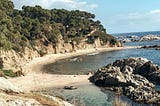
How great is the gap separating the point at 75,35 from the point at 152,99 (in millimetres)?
98343

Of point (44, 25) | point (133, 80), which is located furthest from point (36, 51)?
point (133, 80)

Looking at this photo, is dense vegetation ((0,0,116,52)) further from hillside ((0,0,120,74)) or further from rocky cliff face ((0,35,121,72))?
rocky cliff face ((0,35,121,72))

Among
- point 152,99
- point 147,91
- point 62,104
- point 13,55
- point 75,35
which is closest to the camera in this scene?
point 62,104

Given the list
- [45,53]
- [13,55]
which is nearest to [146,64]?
[13,55]

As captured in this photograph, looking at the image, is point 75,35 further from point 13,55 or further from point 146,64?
point 146,64

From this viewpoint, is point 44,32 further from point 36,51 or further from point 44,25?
point 36,51

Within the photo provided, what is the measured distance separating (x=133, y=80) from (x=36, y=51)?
186 ft

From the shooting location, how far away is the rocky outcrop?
37.2m

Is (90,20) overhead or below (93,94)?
overhead

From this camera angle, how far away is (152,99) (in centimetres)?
3522

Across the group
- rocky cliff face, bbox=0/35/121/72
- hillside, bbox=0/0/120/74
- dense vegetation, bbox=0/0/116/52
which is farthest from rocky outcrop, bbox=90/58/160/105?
dense vegetation, bbox=0/0/116/52

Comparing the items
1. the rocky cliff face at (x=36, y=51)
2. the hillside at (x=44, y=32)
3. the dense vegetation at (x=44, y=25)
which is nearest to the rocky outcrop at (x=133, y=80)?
the rocky cliff face at (x=36, y=51)

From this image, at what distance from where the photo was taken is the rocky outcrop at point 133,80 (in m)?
37.2

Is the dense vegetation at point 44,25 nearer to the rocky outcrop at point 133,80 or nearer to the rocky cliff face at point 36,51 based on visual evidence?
the rocky cliff face at point 36,51
